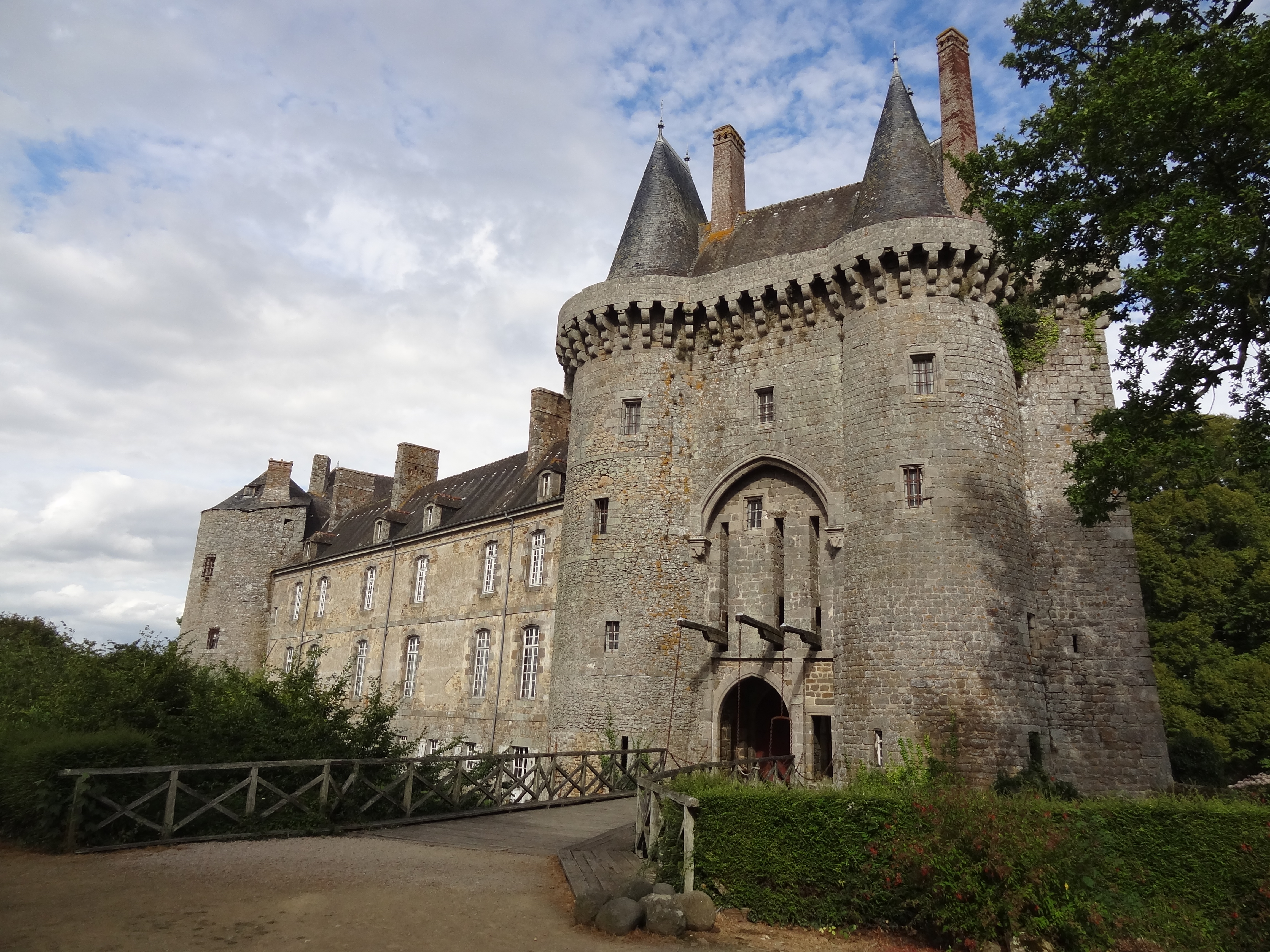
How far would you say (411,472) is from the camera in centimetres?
3400

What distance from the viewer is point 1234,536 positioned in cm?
2439

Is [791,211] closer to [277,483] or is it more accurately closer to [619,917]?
[619,917]

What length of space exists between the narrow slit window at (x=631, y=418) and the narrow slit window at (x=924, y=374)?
19.3 ft

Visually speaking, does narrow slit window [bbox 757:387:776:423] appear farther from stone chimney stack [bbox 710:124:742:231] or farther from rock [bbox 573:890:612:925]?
rock [bbox 573:890:612:925]

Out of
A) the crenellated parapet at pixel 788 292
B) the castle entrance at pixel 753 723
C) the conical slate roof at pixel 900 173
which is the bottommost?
the castle entrance at pixel 753 723

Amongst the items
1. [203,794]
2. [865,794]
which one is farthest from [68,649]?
[865,794]

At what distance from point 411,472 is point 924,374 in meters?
23.0

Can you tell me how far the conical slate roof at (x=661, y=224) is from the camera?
2002 cm

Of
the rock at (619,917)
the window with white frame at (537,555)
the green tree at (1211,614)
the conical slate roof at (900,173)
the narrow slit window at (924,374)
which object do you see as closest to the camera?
the rock at (619,917)

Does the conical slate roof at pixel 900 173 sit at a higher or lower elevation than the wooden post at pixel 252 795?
higher

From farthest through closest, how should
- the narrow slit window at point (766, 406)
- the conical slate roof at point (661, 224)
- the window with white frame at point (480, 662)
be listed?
the window with white frame at point (480, 662) → the conical slate roof at point (661, 224) → the narrow slit window at point (766, 406)

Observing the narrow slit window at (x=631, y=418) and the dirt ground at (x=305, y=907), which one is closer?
the dirt ground at (x=305, y=907)

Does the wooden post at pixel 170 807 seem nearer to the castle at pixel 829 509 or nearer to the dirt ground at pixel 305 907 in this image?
the dirt ground at pixel 305 907

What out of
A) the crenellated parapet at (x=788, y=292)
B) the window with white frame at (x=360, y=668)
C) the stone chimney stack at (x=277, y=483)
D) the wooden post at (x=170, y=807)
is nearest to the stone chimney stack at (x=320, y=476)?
the stone chimney stack at (x=277, y=483)
